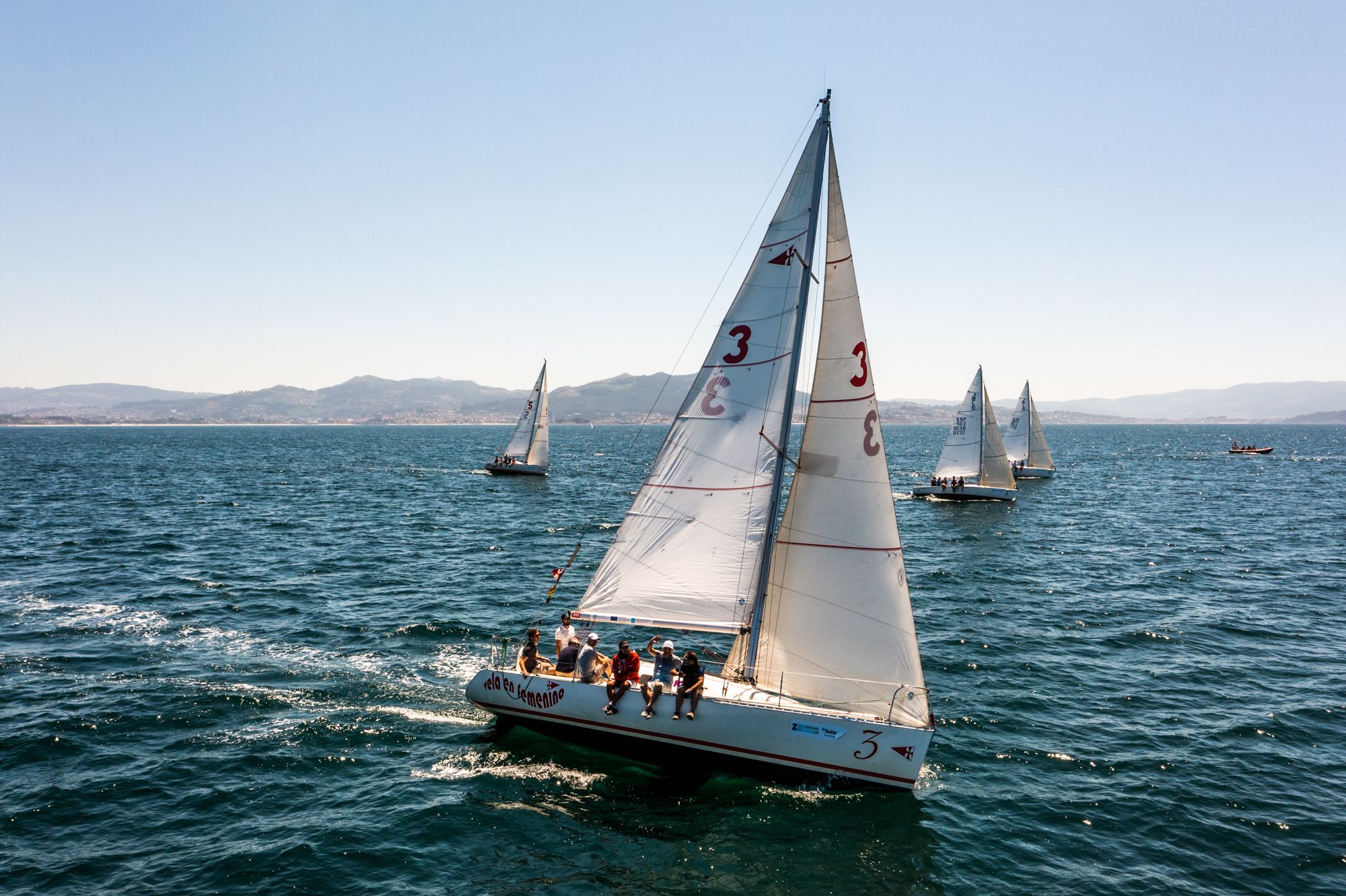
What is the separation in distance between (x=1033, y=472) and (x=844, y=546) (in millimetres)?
68680

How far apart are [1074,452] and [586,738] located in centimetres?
13913

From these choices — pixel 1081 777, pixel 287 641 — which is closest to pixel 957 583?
pixel 1081 777

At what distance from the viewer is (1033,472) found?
75062mm

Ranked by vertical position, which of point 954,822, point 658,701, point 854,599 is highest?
point 854,599

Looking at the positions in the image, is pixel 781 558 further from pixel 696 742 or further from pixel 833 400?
pixel 696 742

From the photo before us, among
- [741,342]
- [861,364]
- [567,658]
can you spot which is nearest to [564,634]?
[567,658]

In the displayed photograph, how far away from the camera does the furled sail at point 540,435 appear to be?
6869cm

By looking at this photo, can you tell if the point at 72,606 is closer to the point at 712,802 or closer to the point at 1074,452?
the point at 712,802

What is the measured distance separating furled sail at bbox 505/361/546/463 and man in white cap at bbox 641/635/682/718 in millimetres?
53581

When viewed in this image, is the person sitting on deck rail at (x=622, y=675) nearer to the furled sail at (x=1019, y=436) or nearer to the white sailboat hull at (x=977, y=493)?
the white sailboat hull at (x=977, y=493)

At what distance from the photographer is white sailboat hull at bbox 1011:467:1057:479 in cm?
7419

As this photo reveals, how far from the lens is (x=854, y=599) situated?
49.6ft

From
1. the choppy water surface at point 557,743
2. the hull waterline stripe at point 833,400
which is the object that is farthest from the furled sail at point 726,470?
the choppy water surface at point 557,743

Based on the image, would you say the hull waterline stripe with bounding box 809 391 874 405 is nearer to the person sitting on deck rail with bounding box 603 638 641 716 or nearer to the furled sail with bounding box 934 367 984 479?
the person sitting on deck rail with bounding box 603 638 641 716
